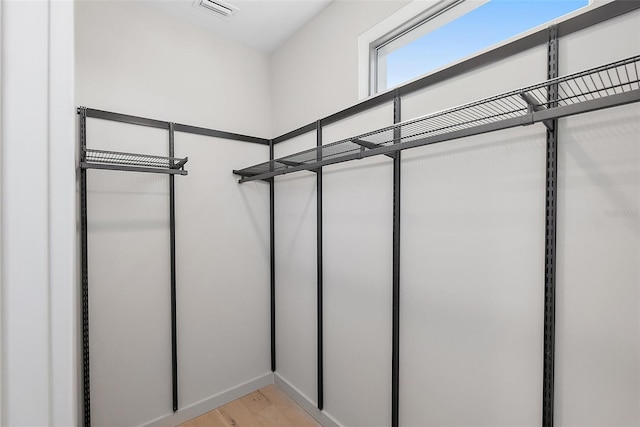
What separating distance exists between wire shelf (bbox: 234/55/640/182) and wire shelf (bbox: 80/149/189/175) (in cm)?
80

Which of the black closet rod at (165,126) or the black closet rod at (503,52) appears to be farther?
the black closet rod at (165,126)

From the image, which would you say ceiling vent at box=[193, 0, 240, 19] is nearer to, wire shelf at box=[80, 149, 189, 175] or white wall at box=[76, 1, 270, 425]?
white wall at box=[76, 1, 270, 425]

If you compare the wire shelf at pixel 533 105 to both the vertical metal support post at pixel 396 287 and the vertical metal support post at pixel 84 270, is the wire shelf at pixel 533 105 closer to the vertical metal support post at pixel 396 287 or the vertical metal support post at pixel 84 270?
the vertical metal support post at pixel 396 287

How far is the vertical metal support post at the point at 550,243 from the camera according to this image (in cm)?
113

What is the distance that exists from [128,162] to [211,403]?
1.72 meters

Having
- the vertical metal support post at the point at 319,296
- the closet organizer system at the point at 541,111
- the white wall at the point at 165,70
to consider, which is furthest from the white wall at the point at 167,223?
the closet organizer system at the point at 541,111

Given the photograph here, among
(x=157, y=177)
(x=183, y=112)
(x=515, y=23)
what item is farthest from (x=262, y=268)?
(x=515, y=23)

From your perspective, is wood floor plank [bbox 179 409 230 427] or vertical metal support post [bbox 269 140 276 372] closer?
wood floor plank [bbox 179 409 230 427]

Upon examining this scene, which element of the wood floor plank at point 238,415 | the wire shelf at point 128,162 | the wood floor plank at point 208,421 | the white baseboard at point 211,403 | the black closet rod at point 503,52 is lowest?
the wood floor plank at point 208,421

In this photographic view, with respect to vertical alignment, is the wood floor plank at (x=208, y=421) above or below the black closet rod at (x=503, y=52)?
below

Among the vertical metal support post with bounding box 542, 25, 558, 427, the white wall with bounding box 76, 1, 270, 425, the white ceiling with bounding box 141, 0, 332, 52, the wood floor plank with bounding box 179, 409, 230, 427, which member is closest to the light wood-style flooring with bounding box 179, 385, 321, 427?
the wood floor plank with bounding box 179, 409, 230, 427

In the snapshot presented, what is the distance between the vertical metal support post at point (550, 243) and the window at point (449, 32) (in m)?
0.22

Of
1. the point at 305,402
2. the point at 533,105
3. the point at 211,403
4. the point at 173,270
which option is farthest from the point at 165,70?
the point at 305,402

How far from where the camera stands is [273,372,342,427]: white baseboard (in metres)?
2.03
